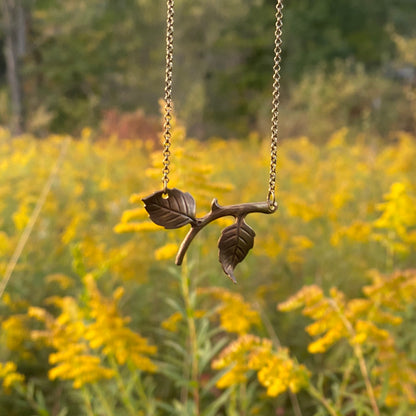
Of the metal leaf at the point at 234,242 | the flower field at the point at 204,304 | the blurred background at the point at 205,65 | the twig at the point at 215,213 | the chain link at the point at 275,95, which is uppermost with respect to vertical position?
the blurred background at the point at 205,65

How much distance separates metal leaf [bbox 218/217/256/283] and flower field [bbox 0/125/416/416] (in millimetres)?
398

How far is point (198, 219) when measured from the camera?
0.76 m

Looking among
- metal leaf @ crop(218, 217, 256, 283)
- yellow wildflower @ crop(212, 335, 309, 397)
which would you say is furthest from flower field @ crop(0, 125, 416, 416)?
metal leaf @ crop(218, 217, 256, 283)

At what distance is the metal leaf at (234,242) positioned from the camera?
786 mm

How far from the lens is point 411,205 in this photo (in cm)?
203

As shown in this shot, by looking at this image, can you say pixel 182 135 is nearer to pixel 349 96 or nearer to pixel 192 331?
pixel 192 331

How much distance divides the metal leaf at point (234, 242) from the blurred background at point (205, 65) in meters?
9.20

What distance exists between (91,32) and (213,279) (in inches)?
504

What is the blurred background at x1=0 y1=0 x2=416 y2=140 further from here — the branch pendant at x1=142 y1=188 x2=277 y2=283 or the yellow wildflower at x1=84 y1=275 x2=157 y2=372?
the branch pendant at x1=142 y1=188 x2=277 y2=283

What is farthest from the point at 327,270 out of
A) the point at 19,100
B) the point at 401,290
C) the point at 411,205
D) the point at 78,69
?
the point at 78,69

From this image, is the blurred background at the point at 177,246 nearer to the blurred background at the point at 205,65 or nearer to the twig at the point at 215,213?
the blurred background at the point at 205,65

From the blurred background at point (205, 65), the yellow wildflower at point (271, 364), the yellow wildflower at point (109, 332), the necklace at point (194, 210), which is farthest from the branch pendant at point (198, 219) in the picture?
the blurred background at point (205, 65)

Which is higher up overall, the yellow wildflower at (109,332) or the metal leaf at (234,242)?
the metal leaf at (234,242)

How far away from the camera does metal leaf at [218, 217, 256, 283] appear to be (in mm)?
786
